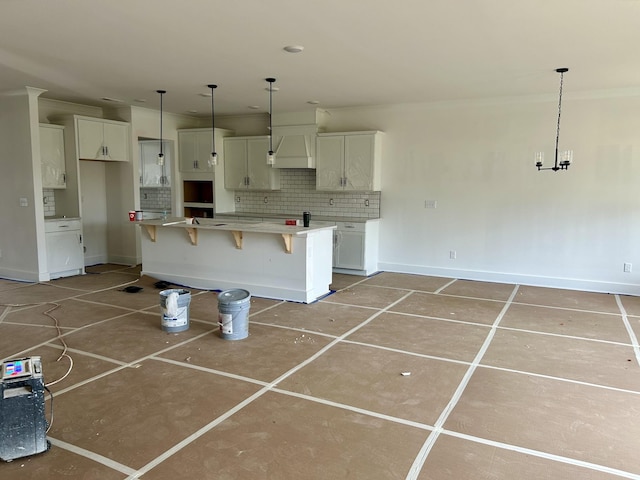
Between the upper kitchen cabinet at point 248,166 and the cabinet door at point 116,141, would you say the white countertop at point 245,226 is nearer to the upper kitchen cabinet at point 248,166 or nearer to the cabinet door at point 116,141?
the cabinet door at point 116,141

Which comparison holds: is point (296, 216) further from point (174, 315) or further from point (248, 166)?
point (174, 315)

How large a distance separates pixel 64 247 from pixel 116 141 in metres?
1.88

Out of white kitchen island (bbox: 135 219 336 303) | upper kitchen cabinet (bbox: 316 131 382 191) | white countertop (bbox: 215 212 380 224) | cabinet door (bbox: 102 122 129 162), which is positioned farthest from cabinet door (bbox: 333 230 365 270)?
cabinet door (bbox: 102 122 129 162)

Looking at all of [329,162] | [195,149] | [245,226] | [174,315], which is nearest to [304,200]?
[329,162]

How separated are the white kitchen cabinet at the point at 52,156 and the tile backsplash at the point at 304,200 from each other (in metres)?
2.96

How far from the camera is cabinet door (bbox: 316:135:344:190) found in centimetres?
753

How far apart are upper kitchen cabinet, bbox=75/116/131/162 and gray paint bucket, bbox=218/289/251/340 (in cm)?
431

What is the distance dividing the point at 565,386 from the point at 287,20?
3465 mm

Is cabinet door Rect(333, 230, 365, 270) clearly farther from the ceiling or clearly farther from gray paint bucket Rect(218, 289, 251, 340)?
gray paint bucket Rect(218, 289, 251, 340)

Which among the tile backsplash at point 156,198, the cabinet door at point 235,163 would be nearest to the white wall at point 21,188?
the tile backsplash at point 156,198

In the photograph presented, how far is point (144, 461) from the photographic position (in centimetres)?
242

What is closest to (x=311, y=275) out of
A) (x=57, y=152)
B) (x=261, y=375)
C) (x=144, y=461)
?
(x=261, y=375)

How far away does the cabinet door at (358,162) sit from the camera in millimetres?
7316

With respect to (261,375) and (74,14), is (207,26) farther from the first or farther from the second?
(261,375)
